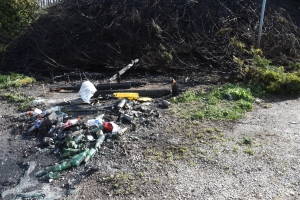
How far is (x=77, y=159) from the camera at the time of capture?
4605mm

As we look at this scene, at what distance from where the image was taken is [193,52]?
29.0 feet

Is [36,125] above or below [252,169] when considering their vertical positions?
above

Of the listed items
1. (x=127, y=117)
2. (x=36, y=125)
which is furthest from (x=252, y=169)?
(x=36, y=125)

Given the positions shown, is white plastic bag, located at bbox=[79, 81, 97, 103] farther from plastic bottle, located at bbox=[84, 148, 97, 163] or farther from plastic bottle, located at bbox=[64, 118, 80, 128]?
plastic bottle, located at bbox=[84, 148, 97, 163]

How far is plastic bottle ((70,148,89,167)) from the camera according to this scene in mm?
4559

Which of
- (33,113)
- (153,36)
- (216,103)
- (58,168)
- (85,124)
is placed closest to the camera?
(58,168)

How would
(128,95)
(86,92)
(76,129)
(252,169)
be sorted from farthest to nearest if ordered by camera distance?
(128,95), (86,92), (76,129), (252,169)

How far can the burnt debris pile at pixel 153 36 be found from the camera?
8.51 metres

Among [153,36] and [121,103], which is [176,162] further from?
[153,36]

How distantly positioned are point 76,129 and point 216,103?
99.3 inches

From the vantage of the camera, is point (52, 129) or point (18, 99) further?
point (18, 99)

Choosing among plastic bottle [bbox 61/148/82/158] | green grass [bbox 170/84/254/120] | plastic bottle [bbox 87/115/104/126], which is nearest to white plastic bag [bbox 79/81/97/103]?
plastic bottle [bbox 87/115/104/126]

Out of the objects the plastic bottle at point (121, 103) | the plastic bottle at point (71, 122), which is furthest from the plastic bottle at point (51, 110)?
the plastic bottle at point (121, 103)

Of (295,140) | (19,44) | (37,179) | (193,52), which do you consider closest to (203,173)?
(295,140)
